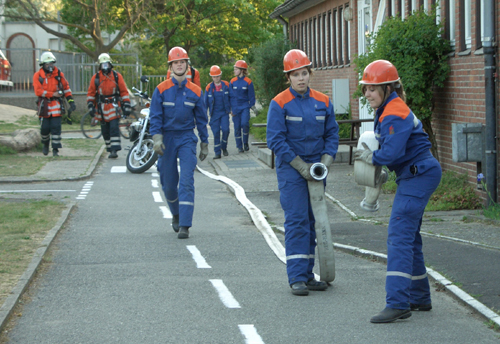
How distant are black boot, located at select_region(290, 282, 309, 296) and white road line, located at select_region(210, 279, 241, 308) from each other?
50 centimetres

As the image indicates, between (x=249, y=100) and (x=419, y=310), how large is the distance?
1406 centimetres

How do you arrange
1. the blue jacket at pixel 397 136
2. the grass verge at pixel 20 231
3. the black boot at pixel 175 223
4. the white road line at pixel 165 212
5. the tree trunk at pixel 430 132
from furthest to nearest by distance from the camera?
the tree trunk at pixel 430 132 → the white road line at pixel 165 212 → the black boot at pixel 175 223 → the grass verge at pixel 20 231 → the blue jacket at pixel 397 136

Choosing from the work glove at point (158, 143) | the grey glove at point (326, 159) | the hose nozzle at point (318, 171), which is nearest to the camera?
the hose nozzle at point (318, 171)

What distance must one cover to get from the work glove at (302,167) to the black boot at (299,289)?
0.86 metres

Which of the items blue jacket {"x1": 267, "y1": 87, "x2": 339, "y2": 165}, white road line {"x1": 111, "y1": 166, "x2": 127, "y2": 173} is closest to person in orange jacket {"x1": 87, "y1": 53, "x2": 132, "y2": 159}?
white road line {"x1": 111, "y1": 166, "x2": 127, "y2": 173}

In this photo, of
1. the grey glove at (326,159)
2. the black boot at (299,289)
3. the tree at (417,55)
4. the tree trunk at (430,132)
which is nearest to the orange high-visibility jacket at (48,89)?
the tree at (417,55)

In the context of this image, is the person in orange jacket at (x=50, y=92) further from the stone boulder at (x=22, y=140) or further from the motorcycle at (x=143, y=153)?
the motorcycle at (x=143, y=153)

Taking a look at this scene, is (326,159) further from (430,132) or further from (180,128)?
(430,132)

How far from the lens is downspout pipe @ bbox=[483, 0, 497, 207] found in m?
10.6

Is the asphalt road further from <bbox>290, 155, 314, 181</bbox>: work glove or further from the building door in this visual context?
the building door

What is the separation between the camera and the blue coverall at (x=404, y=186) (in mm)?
5660

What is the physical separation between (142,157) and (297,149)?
31.6ft

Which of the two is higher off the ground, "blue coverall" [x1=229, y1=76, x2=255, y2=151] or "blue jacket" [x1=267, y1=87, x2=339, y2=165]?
"blue coverall" [x1=229, y1=76, x2=255, y2=151]

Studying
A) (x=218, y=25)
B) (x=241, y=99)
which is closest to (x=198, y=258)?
(x=241, y=99)
